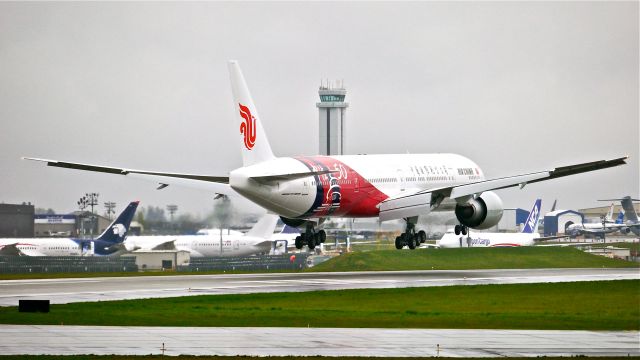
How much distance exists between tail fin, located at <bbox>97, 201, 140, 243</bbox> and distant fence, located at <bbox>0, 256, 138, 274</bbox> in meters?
19.2

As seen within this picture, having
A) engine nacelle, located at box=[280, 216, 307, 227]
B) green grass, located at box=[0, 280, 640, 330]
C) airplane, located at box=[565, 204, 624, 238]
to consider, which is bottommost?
green grass, located at box=[0, 280, 640, 330]

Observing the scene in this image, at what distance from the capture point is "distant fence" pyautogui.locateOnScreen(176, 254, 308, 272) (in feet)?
294

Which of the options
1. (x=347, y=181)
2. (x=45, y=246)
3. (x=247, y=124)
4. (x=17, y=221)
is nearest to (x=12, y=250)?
(x=45, y=246)

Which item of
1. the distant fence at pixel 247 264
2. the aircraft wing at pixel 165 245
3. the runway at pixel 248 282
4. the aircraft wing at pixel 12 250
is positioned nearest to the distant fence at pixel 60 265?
the distant fence at pixel 247 264

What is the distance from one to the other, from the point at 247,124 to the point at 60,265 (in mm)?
32670

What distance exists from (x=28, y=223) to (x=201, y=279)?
5252cm

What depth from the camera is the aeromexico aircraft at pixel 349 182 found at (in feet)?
198

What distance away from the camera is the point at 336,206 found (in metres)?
65.3

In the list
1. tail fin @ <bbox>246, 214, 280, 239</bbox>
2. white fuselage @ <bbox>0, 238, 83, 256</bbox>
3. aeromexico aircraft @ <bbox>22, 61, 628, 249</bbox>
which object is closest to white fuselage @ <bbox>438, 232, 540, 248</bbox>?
tail fin @ <bbox>246, 214, 280, 239</bbox>

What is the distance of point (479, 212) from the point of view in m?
71.7

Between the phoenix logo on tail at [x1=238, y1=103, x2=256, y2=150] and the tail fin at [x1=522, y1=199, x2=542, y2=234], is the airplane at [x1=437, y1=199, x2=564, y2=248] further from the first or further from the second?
the phoenix logo on tail at [x1=238, y1=103, x2=256, y2=150]

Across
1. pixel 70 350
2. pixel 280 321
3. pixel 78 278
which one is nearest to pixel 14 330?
pixel 70 350

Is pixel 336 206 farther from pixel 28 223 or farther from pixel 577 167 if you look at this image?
pixel 28 223

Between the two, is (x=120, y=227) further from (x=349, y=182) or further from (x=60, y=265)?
(x=349, y=182)
